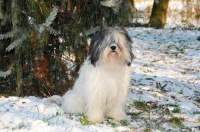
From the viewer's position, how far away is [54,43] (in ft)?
18.4

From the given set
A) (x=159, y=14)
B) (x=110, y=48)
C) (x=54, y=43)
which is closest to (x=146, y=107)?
(x=110, y=48)

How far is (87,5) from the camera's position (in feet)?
18.0

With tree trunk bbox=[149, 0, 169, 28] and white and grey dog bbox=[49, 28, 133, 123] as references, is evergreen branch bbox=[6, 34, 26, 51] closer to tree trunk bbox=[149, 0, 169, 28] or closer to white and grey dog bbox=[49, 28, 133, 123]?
white and grey dog bbox=[49, 28, 133, 123]

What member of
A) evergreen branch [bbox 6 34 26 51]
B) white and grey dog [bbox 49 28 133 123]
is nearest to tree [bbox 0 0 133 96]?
evergreen branch [bbox 6 34 26 51]

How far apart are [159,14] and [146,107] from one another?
11.3 m

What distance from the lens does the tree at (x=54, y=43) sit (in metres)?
5.02

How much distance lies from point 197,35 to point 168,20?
15.6 ft

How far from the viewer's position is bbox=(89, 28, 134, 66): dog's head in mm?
4180

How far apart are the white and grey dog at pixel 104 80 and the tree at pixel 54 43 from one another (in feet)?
2.93

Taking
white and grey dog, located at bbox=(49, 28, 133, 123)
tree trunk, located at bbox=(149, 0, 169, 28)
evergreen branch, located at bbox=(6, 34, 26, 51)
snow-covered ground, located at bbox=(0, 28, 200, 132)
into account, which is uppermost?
tree trunk, located at bbox=(149, 0, 169, 28)

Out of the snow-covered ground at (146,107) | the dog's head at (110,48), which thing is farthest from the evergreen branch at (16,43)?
the dog's head at (110,48)

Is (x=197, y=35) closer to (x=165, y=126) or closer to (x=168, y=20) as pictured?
(x=168, y=20)

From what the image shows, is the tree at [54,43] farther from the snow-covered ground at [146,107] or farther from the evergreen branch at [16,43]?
the snow-covered ground at [146,107]

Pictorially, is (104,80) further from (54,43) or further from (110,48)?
(54,43)
